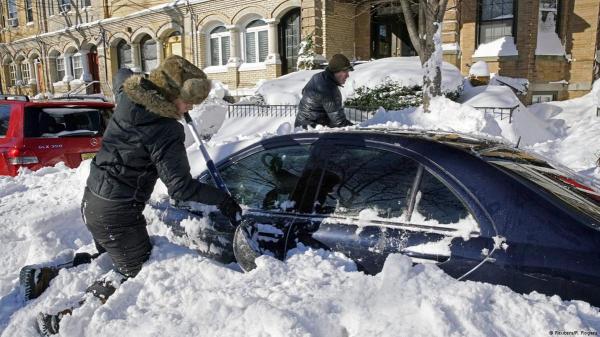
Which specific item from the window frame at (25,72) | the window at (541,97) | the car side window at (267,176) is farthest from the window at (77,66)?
the car side window at (267,176)

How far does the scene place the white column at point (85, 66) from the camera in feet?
79.8

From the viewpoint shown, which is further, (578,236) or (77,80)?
(77,80)

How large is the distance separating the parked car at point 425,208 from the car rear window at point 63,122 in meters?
4.01

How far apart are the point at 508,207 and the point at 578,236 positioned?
30cm

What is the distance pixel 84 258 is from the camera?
10.8ft

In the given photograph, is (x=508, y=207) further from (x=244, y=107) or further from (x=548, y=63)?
(x=548, y=63)

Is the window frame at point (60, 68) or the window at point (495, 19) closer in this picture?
the window at point (495, 19)

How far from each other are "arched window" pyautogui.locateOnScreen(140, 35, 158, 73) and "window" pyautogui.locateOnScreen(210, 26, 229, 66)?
3671mm

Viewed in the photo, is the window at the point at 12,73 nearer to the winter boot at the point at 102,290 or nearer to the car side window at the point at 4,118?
the car side window at the point at 4,118

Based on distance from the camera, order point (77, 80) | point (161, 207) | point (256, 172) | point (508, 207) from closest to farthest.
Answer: point (508, 207) → point (256, 172) → point (161, 207) → point (77, 80)

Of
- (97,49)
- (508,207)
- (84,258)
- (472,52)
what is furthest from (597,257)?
(97,49)

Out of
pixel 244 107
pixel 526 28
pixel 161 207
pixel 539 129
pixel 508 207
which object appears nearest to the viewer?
pixel 508 207

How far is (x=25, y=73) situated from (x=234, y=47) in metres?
18.9

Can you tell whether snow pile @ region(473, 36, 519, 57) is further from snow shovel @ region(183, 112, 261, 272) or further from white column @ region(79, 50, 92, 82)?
white column @ region(79, 50, 92, 82)
